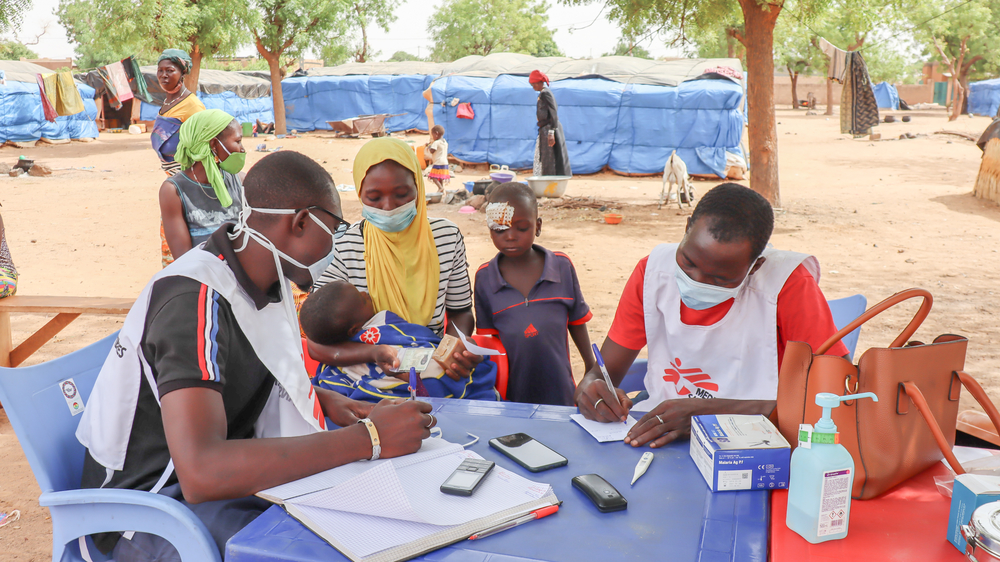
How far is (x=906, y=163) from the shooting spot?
52.2 feet

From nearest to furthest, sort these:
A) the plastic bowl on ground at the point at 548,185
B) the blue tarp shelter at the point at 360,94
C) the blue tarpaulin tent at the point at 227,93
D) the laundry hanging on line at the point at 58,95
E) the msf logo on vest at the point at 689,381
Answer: the msf logo on vest at the point at 689,381 → the plastic bowl on ground at the point at 548,185 → the laundry hanging on line at the point at 58,95 → the blue tarp shelter at the point at 360,94 → the blue tarpaulin tent at the point at 227,93

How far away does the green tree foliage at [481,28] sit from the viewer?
1641 inches

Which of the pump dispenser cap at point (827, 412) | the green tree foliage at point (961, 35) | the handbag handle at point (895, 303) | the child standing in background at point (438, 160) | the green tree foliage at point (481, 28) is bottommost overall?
the pump dispenser cap at point (827, 412)

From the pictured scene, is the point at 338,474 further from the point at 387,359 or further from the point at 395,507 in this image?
the point at 387,359

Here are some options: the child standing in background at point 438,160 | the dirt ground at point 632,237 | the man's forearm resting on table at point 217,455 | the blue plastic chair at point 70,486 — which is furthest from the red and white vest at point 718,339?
the child standing in background at point 438,160

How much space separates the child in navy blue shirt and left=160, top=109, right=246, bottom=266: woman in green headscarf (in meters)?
1.77

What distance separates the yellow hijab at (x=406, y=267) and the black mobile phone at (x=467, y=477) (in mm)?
1446

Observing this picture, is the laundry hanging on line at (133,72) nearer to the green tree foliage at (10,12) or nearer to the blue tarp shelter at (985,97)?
the green tree foliage at (10,12)

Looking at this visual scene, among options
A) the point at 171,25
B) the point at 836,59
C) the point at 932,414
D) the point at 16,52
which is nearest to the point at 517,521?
the point at 932,414

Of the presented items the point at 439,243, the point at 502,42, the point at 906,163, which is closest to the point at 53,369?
the point at 439,243

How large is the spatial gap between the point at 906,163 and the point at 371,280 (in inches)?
660

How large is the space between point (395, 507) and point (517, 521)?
9.8 inches

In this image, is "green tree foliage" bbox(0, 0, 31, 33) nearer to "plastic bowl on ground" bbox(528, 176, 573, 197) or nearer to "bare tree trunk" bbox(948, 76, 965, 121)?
"plastic bowl on ground" bbox(528, 176, 573, 197)

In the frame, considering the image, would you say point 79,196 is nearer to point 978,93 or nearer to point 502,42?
point 502,42
